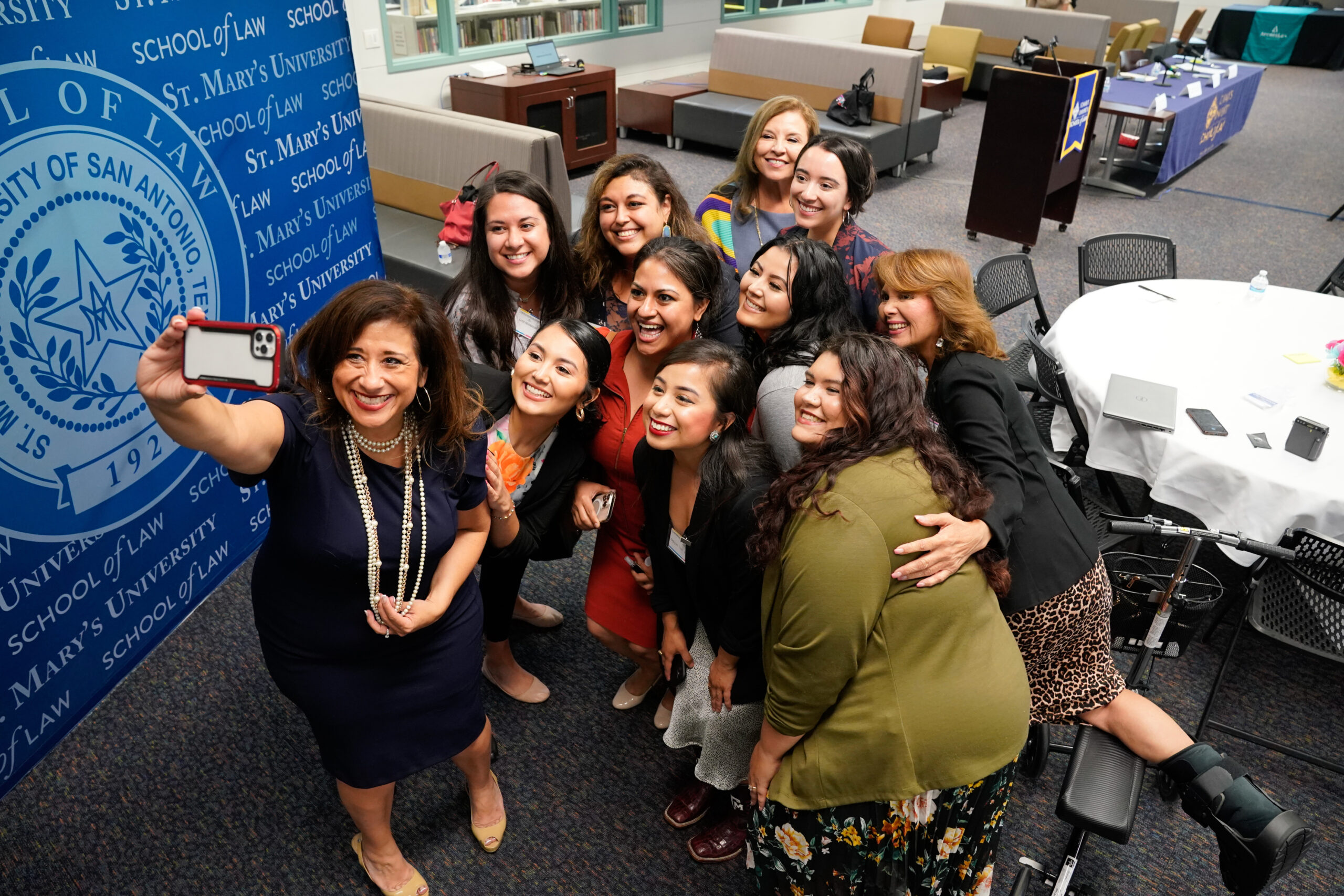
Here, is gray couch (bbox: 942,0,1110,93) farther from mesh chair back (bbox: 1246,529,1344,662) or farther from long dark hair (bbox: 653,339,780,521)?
long dark hair (bbox: 653,339,780,521)

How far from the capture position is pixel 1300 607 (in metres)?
2.59

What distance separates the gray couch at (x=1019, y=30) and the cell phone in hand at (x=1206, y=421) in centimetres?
808

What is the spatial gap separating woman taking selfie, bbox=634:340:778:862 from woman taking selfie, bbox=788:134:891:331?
909mm

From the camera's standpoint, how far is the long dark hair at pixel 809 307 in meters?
2.21

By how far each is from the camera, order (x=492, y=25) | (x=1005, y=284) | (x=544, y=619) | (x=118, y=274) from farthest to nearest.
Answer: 1. (x=492, y=25)
2. (x=1005, y=284)
3. (x=544, y=619)
4. (x=118, y=274)

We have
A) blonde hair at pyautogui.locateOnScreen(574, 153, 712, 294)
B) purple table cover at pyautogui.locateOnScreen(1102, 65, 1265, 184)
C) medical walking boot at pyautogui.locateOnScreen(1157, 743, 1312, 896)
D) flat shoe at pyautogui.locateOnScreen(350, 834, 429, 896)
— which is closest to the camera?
medical walking boot at pyautogui.locateOnScreen(1157, 743, 1312, 896)

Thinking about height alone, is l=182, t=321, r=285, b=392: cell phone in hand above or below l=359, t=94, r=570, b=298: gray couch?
above

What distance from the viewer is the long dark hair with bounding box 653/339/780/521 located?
1935 mm

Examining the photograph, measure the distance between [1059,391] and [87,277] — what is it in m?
3.08

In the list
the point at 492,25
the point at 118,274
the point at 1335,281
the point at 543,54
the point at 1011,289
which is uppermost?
the point at 492,25

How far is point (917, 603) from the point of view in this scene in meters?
1.57

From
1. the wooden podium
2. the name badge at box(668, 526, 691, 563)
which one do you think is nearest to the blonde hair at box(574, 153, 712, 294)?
the name badge at box(668, 526, 691, 563)

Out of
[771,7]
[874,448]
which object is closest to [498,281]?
[874,448]

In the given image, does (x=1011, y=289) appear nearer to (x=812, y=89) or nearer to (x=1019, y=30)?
(x=812, y=89)
